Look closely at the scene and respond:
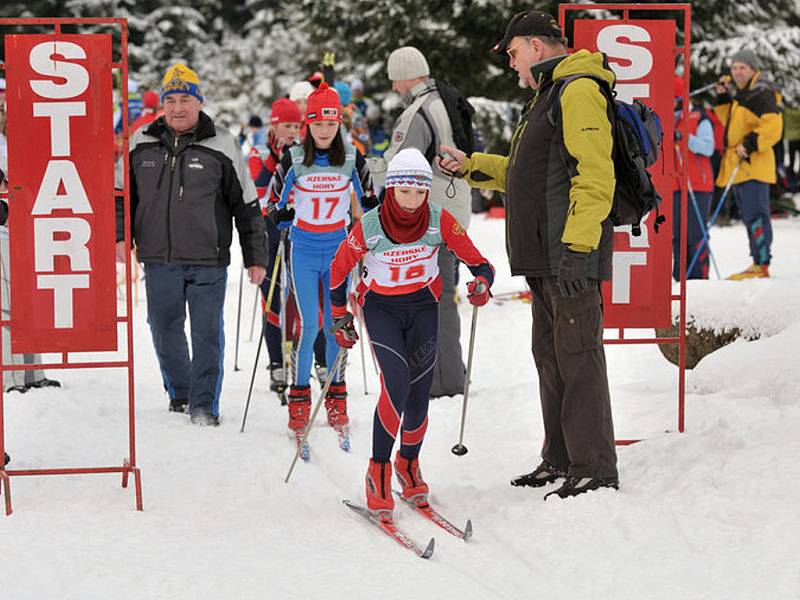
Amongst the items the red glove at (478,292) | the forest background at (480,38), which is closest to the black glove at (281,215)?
the red glove at (478,292)

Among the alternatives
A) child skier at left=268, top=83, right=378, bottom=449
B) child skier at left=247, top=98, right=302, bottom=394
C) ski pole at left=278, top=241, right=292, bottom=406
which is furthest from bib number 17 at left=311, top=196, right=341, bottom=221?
child skier at left=247, top=98, right=302, bottom=394

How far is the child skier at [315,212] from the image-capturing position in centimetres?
673

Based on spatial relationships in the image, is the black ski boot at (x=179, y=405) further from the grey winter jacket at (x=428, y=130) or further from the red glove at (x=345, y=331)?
the red glove at (x=345, y=331)

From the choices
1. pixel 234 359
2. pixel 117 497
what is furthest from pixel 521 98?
pixel 117 497

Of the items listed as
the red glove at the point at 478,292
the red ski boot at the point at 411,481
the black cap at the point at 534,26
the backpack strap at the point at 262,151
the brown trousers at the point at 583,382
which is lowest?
the red ski boot at the point at 411,481

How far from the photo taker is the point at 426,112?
741cm

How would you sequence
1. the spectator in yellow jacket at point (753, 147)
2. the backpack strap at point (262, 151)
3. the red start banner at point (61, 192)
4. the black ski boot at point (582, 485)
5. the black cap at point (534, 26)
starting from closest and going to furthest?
the red start banner at point (61, 192) → the black ski boot at point (582, 485) → the black cap at point (534, 26) → the backpack strap at point (262, 151) → the spectator in yellow jacket at point (753, 147)

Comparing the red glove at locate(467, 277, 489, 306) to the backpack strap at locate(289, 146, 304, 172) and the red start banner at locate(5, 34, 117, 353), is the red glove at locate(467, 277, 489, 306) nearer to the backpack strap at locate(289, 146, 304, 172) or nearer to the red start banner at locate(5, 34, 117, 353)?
the red start banner at locate(5, 34, 117, 353)

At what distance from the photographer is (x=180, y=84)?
6.71 metres

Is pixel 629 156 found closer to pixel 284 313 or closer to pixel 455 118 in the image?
pixel 455 118

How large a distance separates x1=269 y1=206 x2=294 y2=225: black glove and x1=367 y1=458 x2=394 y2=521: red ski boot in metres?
2.08

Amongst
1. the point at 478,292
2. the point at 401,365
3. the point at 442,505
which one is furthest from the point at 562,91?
the point at 442,505

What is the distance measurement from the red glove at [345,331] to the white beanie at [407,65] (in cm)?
271

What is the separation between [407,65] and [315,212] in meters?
1.35
